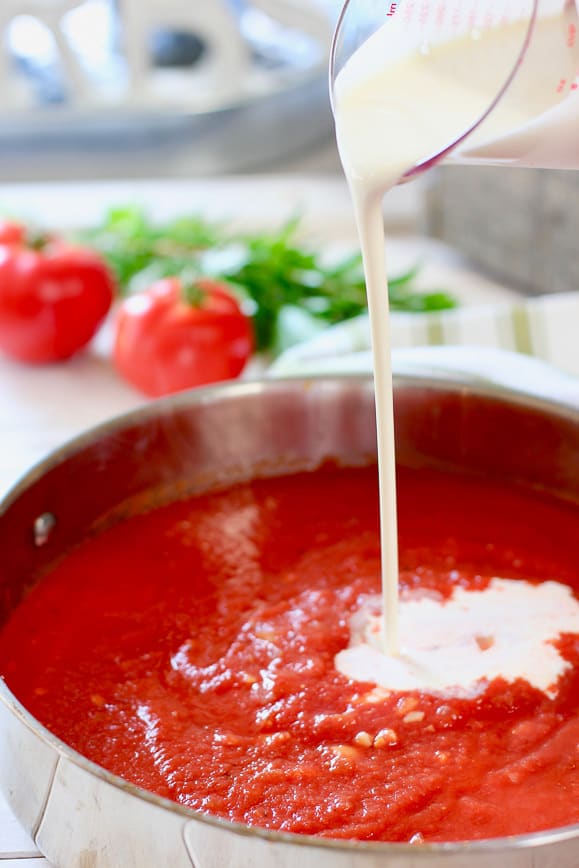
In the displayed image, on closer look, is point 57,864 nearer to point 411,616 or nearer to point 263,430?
point 411,616

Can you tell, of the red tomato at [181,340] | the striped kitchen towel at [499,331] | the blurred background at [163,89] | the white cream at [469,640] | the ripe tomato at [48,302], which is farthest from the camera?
the blurred background at [163,89]

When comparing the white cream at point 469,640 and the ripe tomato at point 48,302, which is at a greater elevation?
the ripe tomato at point 48,302

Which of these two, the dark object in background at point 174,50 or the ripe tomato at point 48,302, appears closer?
→ the ripe tomato at point 48,302

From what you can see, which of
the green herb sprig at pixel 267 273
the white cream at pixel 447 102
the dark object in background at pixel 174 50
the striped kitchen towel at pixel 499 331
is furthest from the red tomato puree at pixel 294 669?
the dark object in background at pixel 174 50

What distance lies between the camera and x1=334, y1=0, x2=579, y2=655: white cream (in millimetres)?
1073

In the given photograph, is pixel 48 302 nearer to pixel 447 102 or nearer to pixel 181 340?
pixel 181 340

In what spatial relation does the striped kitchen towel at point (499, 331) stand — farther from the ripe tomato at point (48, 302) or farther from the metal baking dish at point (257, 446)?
the ripe tomato at point (48, 302)

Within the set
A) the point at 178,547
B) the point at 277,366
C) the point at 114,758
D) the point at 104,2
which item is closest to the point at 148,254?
the point at 277,366

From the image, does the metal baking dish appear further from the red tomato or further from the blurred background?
the blurred background

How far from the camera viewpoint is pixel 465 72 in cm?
109

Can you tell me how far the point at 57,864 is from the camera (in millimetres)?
971

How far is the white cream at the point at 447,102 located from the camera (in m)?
1.07

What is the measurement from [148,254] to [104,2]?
1802 millimetres

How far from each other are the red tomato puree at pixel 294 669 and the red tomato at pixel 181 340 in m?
0.53
